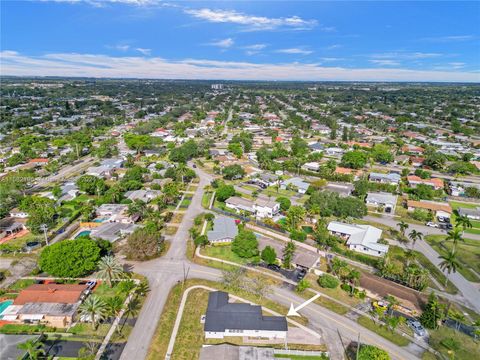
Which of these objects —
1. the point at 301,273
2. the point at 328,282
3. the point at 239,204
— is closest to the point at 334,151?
the point at 239,204

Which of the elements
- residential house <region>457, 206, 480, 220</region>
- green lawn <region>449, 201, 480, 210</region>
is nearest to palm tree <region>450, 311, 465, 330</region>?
residential house <region>457, 206, 480, 220</region>

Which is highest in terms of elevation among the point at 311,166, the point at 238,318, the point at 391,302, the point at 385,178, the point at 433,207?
the point at 385,178

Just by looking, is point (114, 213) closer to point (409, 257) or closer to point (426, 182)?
point (409, 257)

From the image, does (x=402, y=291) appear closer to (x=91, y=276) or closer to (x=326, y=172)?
(x=91, y=276)

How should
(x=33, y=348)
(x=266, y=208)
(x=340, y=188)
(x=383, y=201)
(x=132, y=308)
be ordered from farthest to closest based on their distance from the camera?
(x=340, y=188)
(x=383, y=201)
(x=266, y=208)
(x=132, y=308)
(x=33, y=348)

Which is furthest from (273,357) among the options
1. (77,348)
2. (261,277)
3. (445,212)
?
(445,212)

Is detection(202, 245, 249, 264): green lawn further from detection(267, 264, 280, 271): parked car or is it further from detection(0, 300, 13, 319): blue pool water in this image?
detection(0, 300, 13, 319): blue pool water
